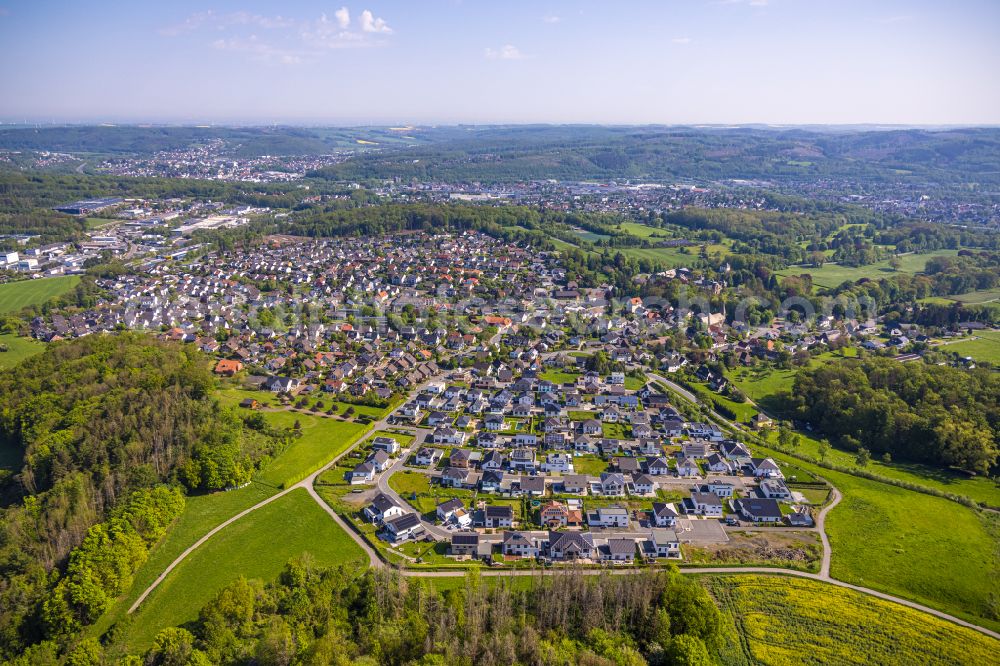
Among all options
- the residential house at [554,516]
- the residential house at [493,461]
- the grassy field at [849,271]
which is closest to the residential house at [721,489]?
the residential house at [554,516]

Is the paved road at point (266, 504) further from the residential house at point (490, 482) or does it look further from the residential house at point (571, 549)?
the residential house at point (571, 549)

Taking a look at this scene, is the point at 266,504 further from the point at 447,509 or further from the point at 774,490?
the point at 774,490

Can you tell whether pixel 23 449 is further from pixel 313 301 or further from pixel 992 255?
pixel 992 255

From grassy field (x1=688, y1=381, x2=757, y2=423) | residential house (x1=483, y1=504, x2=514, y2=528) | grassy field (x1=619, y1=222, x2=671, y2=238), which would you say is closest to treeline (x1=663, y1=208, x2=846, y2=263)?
grassy field (x1=619, y1=222, x2=671, y2=238)

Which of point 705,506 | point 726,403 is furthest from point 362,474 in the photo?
point 726,403

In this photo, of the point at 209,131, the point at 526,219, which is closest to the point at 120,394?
the point at 526,219

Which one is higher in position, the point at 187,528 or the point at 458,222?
the point at 458,222
